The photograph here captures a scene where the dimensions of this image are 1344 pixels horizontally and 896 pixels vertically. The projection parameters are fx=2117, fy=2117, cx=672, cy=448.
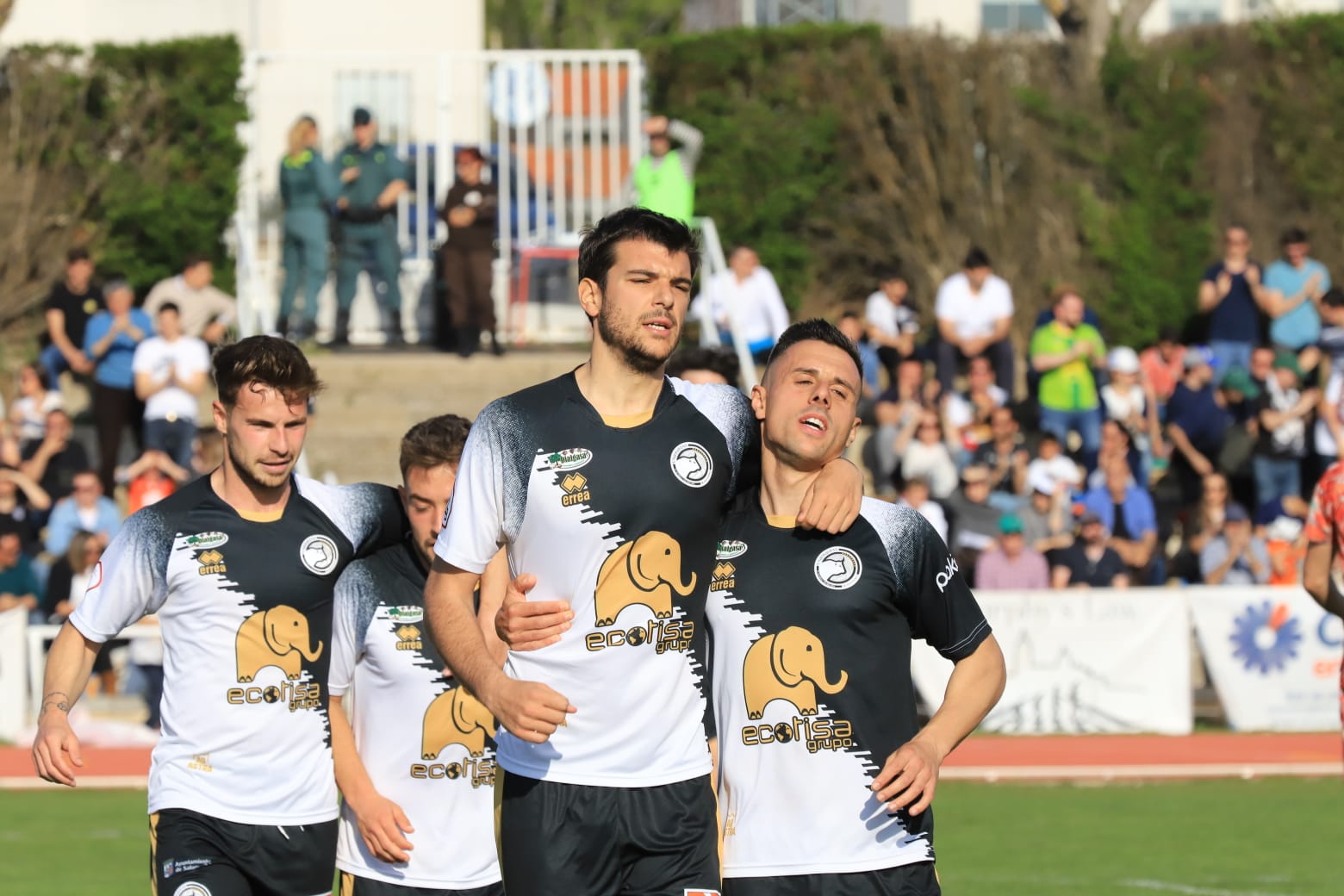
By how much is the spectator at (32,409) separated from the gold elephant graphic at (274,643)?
447 inches

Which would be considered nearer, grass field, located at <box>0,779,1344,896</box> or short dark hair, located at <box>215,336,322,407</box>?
short dark hair, located at <box>215,336,322,407</box>

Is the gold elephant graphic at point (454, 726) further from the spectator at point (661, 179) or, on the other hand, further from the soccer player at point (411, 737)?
the spectator at point (661, 179)

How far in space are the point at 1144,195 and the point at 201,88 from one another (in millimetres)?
10190

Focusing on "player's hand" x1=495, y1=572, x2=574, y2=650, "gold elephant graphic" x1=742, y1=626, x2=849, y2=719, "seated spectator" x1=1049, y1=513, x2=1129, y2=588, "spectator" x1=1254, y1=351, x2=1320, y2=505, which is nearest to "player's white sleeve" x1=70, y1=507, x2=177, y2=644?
"player's hand" x1=495, y1=572, x2=574, y2=650

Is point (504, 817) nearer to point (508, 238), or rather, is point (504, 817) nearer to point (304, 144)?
point (304, 144)

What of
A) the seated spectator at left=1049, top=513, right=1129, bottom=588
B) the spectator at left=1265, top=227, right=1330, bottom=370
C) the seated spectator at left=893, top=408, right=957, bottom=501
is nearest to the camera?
the seated spectator at left=1049, top=513, right=1129, bottom=588

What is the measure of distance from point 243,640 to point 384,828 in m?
0.70

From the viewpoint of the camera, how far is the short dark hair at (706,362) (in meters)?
7.50

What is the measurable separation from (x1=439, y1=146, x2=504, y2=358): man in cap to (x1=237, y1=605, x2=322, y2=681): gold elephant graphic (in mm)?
12661

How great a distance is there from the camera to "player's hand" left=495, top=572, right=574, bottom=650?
16.7 ft

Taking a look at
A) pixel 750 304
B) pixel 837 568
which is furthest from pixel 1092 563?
pixel 837 568

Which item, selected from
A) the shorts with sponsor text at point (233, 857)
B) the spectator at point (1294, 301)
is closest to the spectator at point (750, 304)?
the spectator at point (1294, 301)

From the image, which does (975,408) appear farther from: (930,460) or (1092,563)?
(1092,563)

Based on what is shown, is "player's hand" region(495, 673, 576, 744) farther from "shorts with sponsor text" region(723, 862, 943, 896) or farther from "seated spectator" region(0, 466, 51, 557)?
"seated spectator" region(0, 466, 51, 557)
